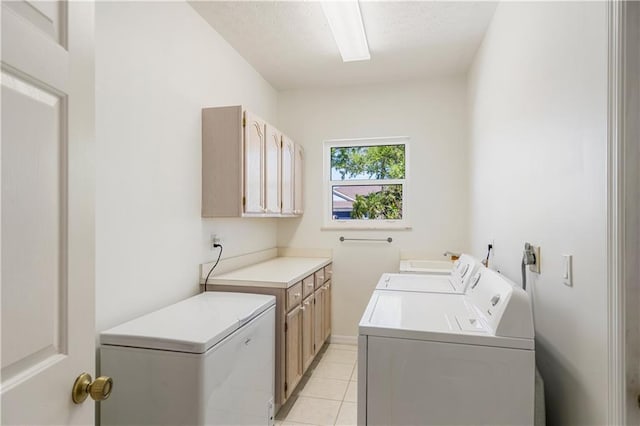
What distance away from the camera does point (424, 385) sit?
1343 mm

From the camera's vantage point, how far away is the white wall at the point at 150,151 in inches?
64.7

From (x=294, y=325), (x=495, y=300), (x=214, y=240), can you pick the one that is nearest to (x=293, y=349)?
(x=294, y=325)

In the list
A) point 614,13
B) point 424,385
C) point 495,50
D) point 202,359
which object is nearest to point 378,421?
point 424,385

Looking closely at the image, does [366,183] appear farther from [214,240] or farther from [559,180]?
[559,180]

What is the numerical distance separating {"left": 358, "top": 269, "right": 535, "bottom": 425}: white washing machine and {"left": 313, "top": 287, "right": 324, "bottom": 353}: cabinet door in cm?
160

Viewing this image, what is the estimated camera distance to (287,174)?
10.8ft

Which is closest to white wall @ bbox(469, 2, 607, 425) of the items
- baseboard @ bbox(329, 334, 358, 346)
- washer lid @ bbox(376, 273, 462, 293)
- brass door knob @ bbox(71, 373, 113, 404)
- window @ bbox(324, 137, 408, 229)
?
washer lid @ bbox(376, 273, 462, 293)

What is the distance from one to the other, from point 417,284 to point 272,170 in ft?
4.91

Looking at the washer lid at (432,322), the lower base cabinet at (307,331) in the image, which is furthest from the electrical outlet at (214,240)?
the washer lid at (432,322)

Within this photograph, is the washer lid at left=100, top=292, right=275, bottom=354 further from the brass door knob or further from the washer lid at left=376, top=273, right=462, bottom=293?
the washer lid at left=376, top=273, right=462, bottom=293

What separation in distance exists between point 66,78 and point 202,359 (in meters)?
1.10

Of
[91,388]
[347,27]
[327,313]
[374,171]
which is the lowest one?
[327,313]

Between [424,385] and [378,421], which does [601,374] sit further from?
[378,421]

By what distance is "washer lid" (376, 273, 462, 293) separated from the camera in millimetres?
2121
